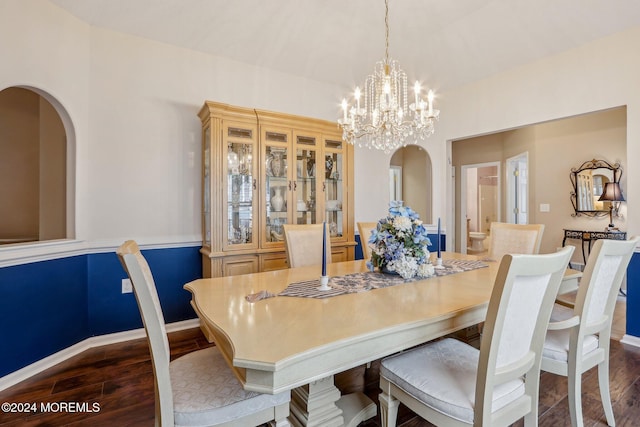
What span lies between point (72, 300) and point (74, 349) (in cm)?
38

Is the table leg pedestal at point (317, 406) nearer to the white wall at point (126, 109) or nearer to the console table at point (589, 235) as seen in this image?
the white wall at point (126, 109)

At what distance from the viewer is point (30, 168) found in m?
3.72

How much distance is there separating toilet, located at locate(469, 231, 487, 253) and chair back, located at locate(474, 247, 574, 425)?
650 cm

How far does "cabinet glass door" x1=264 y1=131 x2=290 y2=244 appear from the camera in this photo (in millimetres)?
3062

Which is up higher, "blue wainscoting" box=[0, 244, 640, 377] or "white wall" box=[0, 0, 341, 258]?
"white wall" box=[0, 0, 341, 258]

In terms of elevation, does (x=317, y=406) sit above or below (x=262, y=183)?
below

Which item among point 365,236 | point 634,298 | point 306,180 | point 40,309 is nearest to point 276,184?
point 306,180

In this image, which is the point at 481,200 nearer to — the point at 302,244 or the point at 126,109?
the point at 302,244

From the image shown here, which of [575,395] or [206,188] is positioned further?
[206,188]

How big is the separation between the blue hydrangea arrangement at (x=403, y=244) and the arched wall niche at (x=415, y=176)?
398 centimetres

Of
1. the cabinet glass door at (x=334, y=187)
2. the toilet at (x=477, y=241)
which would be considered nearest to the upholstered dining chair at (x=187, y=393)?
the cabinet glass door at (x=334, y=187)

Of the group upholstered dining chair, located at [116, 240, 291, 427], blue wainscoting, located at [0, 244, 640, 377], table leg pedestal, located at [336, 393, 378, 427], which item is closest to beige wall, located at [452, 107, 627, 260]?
blue wainscoting, located at [0, 244, 640, 377]

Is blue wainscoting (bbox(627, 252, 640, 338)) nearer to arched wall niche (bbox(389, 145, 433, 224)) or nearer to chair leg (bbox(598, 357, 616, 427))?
chair leg (bbox(598, 357, 616, 427))

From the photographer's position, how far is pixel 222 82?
320 centimetres
